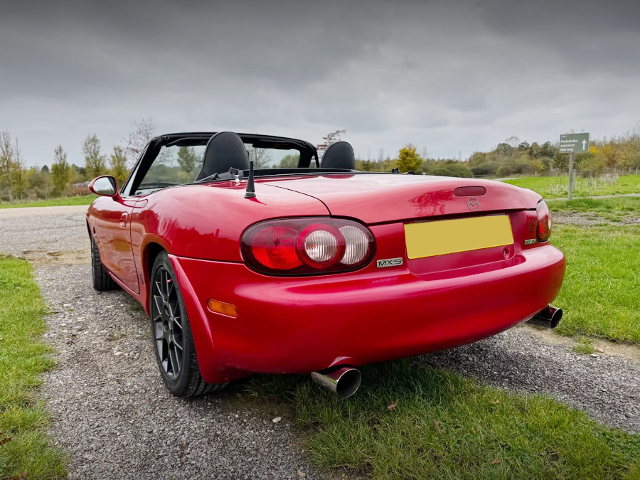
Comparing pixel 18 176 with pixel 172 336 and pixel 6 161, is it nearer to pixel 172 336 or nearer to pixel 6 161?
pixel 6 161

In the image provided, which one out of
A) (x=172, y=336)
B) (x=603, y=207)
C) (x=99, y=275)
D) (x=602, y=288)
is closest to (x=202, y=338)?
(x=172, y=336)

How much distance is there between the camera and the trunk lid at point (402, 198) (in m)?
1.67

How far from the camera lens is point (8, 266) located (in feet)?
19.2

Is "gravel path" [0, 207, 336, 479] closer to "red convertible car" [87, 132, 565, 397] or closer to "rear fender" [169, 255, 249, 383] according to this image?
"red convertible car" [87, 132, 565, 397]

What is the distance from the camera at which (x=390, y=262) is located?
1.66 metres

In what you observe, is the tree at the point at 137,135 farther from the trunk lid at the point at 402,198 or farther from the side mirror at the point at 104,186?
the trunk lid at the point at 402,198

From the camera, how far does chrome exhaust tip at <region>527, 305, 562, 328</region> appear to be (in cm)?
221

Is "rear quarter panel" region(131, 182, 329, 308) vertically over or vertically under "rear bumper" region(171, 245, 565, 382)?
over

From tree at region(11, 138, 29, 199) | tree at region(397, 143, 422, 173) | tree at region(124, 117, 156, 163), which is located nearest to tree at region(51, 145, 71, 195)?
tree at region(11, 138, 29, 199)

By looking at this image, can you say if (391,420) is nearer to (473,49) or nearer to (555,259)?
(555,259)

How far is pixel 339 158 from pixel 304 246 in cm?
188

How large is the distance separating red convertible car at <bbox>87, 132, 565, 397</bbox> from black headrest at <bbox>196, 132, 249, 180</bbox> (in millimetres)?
441

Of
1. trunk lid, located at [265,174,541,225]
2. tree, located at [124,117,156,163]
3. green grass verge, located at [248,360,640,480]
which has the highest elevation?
tree, located at [124,117,156,163]

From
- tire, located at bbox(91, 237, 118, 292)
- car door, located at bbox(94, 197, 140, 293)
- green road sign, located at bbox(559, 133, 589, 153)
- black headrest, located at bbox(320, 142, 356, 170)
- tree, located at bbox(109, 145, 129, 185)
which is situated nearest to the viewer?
car door, located at bbox(94, 197, 140, 293)
